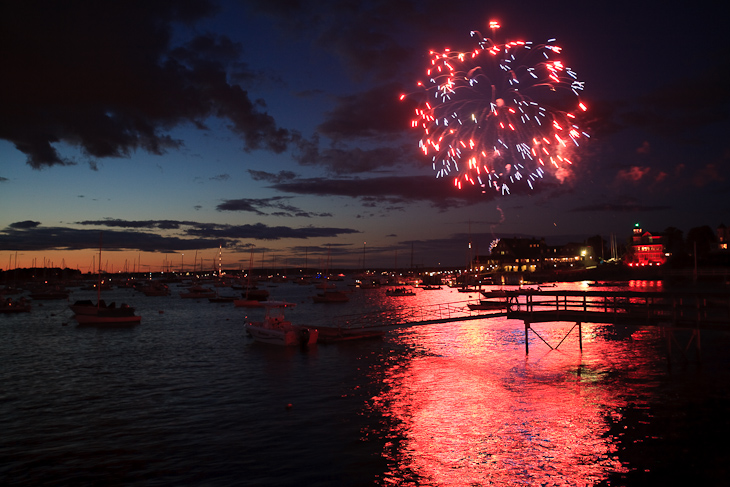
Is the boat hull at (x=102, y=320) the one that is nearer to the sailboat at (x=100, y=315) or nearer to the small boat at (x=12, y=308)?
the sailboat at (x=100, y=315)

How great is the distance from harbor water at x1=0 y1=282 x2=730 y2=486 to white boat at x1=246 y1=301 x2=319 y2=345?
3.50ft

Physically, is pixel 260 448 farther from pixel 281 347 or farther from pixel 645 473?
pixel 281 347

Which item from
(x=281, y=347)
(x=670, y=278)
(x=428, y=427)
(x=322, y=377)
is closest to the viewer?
(x=428, y=427)

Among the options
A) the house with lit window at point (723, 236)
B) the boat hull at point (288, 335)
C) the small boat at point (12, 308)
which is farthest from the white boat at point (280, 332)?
the house with lit window at point (723, 236)

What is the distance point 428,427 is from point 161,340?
40.5m

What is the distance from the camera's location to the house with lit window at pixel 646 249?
160000mm

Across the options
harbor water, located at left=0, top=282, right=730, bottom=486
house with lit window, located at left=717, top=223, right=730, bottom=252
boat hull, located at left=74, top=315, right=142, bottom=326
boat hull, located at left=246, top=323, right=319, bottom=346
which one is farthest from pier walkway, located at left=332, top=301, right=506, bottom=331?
house with lit window, located at left=717, top=223, right=730, bottom=252

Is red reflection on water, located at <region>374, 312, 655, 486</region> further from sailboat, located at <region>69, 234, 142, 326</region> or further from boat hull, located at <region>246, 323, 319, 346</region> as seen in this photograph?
sailboat, located at <region>69, 234, 142, 326</region>

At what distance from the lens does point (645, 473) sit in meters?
15.4

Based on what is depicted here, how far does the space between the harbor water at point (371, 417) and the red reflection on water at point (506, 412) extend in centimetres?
9

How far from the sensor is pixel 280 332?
42469 mm

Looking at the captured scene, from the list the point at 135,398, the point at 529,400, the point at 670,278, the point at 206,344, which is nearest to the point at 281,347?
the point at 206,344

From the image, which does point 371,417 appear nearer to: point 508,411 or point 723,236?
point 508,411

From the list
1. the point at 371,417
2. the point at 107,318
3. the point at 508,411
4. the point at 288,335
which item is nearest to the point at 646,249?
the point at 288,335
